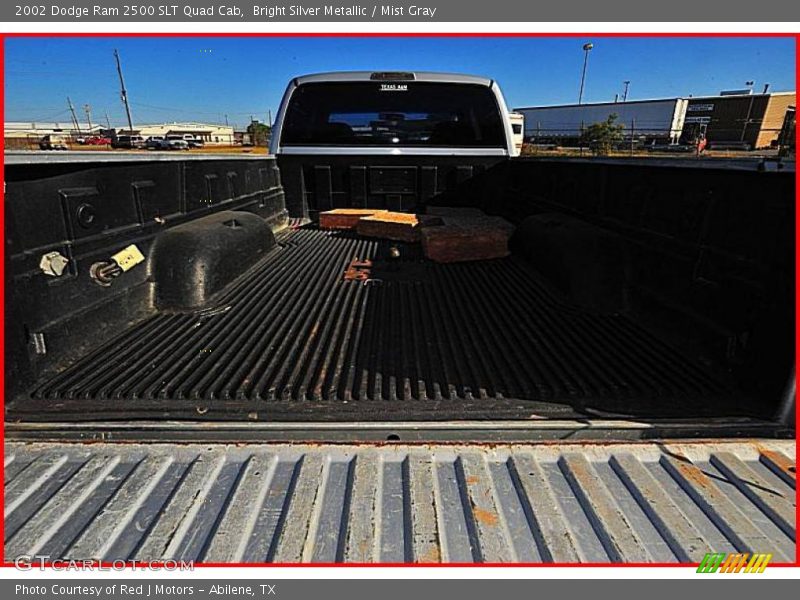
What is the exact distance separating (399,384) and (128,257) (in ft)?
6.66

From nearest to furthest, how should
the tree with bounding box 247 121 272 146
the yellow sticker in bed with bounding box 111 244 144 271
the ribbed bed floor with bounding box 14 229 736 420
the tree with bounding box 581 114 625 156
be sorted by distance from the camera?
the ribbed bed floor with bounding box 14 229 736 420, the yellow sticker in bed with bounding box 111 244 144 271, the tree with bounding box 581 114 625 156, the tree with bounding box 247 121 272 146

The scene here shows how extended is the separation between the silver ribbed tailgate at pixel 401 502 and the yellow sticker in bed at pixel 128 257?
1362 millimetres

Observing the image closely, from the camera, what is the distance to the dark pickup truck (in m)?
1.44

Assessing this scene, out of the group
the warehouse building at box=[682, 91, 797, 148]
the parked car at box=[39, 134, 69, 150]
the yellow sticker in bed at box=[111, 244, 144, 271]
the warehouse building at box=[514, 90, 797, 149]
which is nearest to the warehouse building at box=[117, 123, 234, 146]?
the parked car at box=[39, 134, 69, 150]

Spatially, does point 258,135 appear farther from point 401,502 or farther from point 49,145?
point 401,502

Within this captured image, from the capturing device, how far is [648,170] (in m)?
2.94

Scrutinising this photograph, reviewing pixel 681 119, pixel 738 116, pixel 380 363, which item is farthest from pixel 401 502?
pixel 681 119

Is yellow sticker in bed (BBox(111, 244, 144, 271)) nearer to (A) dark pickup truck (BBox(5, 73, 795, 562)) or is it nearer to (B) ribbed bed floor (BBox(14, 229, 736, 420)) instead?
(A) dark pickup truck (BBox(5, 73, 795, 562))

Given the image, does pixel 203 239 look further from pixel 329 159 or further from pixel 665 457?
pixel 665 457

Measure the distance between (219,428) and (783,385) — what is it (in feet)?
7.71

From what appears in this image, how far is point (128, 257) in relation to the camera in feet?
9.68

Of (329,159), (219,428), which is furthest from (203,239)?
(329,159)

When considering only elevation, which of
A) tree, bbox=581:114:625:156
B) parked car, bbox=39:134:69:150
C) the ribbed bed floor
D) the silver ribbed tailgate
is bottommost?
the silver ribbed tailgate

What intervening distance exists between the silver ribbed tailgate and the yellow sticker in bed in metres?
1.36
